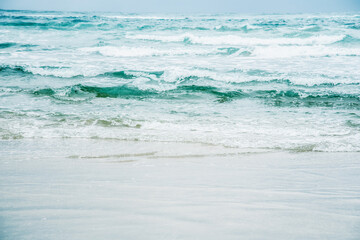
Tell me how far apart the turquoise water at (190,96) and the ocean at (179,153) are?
0.04 metres

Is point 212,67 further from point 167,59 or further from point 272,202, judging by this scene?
point 272,202

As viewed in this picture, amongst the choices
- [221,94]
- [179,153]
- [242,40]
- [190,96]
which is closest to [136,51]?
[242,40]

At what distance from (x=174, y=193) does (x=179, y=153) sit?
138 centimetres

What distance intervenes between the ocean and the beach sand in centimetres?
1

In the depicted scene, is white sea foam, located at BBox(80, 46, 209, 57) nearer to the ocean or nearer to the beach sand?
the ocean

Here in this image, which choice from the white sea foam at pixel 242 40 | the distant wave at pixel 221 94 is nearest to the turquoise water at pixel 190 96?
the distant wave at pixel 221 94

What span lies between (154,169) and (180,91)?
527 centimetres

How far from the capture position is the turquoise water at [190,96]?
216 inches

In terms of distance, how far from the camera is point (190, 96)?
338 inches

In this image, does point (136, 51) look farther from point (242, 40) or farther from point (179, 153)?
point (179, 153)

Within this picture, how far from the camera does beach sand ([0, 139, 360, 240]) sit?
2.54 meters

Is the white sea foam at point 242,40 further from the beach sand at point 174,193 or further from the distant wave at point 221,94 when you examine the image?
the beach sand at point 174,193

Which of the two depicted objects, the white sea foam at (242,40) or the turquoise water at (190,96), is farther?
the white sea foam at (242,40)

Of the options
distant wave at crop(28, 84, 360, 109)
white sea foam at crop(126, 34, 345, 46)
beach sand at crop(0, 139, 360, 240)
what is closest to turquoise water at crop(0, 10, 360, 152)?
distant wave at crop(28, 84, 360, 109)
